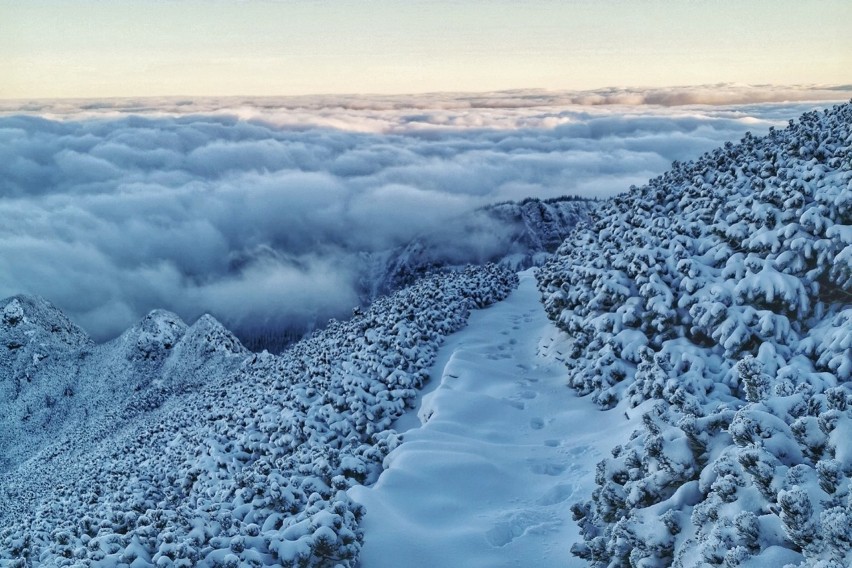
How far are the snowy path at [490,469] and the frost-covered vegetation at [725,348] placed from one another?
28.8 inches

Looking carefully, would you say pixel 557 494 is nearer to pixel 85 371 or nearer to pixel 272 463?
pixel 272 463

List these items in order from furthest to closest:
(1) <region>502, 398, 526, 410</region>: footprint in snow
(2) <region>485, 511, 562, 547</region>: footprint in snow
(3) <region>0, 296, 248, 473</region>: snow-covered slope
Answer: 1. (3) <region>0, 296, 248, 473</region>: snow-covered slope
2. (1) <region>502, 398, 526, 410</region>: footprint in snow
3. (2) <region>485, 511, 562, 547</region>: footprint in snow

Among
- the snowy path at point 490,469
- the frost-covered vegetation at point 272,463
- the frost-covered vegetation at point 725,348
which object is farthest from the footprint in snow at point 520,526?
the frost-covered vegetation at point 272,463

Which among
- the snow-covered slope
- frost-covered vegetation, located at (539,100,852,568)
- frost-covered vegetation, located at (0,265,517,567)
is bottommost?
the snow-covered slope

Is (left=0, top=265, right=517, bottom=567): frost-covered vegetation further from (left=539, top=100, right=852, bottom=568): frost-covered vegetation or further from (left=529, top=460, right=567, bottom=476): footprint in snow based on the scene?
(left=539, top=100, right=852, bottom=568): frost-covered vegetation

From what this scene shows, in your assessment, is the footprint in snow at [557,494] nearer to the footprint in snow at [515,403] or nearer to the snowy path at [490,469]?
the snowy path at [490,469]

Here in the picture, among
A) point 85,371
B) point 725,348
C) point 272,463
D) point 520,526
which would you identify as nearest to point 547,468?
point 520,526

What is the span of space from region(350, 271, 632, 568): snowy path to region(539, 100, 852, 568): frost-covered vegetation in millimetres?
732

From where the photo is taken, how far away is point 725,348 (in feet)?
34.8

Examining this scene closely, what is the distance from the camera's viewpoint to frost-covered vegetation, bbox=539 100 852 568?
4.92m

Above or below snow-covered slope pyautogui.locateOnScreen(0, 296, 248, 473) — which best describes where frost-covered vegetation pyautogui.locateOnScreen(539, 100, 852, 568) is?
above

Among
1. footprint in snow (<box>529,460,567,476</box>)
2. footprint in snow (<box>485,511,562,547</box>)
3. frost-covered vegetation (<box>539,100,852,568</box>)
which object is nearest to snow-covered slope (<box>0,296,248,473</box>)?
frost-covered vegetation (<box>539,100,852,568</box>)

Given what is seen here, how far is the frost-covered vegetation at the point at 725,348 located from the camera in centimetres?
492

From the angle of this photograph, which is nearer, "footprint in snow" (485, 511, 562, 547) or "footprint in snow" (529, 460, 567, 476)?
"footprint in snow" (485, 511, 562, 547)
